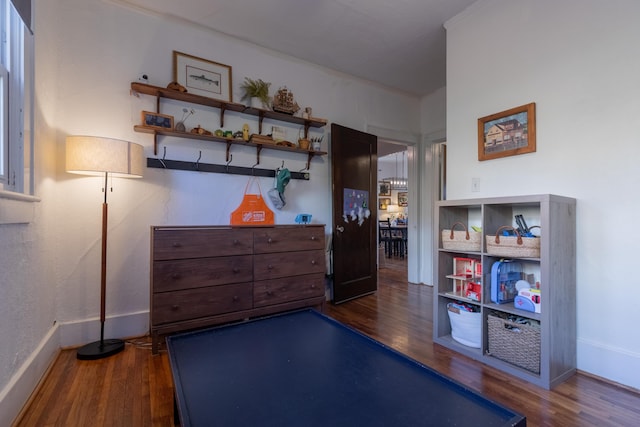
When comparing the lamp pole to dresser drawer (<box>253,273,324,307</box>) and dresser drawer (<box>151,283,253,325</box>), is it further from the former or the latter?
dresser drawer (<box>253,273,324,307</box>)

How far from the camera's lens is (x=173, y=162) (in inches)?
104

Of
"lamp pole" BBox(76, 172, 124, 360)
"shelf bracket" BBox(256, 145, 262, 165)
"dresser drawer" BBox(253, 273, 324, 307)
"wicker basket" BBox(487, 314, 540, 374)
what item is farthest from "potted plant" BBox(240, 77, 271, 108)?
"wicker basket" BBox(487, 314, 540, 374)

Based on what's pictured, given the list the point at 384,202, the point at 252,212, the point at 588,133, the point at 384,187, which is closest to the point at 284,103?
the point at 252,212

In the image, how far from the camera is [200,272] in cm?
228

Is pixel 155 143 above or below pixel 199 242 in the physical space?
above

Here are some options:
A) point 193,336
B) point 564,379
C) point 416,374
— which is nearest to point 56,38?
point 193,336

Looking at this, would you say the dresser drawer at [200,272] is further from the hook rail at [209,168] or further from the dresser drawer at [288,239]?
the hook rail at [209,168]

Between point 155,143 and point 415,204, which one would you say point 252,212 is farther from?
point 415,204

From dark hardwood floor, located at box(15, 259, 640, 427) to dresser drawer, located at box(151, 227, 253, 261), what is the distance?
74 cm

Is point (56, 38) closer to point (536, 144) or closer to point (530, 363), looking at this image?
point (536, 144)

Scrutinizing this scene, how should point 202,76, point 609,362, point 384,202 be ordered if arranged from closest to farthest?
point 609,362, point 202,76, point 384,202

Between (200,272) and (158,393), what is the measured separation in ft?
2.71

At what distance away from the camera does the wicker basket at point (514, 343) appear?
1.82m

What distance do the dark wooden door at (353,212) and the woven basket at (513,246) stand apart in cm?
171
